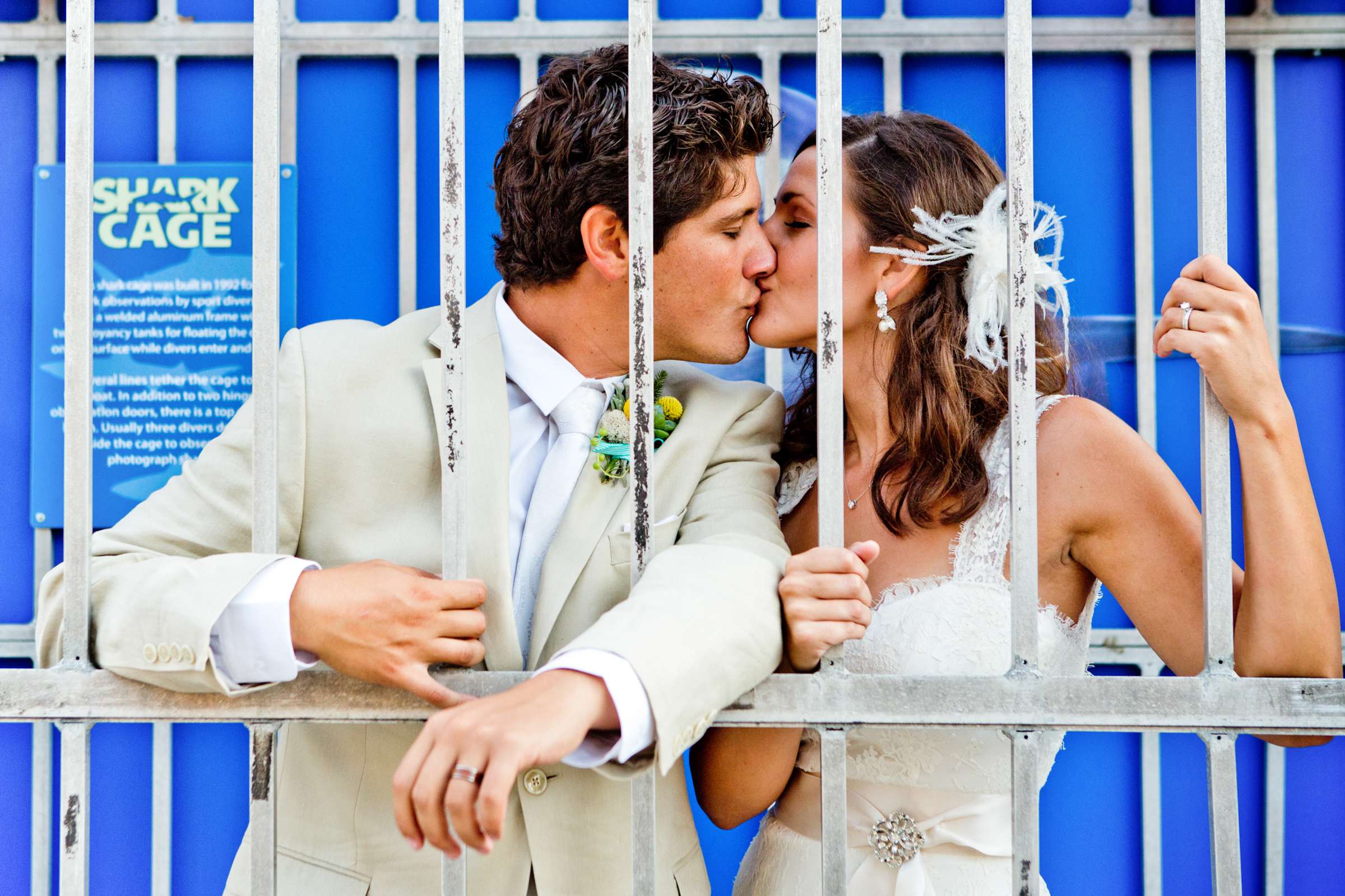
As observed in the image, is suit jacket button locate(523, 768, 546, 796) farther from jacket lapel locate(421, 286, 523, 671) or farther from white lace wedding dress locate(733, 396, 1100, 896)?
white lace wedding dress locate(733, 396, 1100, 896)

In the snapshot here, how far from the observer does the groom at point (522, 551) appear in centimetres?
117

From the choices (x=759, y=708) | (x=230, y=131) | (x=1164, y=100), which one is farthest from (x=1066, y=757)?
(x=230, y=131)

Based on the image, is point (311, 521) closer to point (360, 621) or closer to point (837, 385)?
point (360, 621)

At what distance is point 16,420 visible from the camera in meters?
2.92

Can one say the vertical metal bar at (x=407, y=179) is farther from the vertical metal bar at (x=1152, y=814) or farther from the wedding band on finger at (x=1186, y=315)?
the vertical metal bar at (x=1152, y=814)

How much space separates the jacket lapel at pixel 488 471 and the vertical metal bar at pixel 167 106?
167cm

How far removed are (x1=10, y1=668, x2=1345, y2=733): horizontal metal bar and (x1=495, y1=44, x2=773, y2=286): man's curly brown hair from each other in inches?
33.7

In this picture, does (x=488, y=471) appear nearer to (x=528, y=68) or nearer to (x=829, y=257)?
(x=829, y=257)

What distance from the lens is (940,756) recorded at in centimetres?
180

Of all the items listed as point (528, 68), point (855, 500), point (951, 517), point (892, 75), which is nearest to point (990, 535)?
point (951, 517)

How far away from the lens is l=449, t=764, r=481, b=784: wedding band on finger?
1.05m

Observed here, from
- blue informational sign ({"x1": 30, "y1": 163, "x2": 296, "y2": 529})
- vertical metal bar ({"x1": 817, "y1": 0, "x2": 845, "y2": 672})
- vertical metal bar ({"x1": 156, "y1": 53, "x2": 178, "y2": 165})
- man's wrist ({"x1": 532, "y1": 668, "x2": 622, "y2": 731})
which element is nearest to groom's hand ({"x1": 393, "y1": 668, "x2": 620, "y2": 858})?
man's wrist ({"x1": 532, "y1": 668, "x2": 622, "y2": 731})

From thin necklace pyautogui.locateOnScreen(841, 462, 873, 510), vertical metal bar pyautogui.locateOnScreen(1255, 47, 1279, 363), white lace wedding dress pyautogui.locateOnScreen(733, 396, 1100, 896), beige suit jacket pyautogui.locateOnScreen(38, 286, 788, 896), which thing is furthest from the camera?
vertical metal bar pyautogui.locateOnScreen(1255, 47, 1279, 363)

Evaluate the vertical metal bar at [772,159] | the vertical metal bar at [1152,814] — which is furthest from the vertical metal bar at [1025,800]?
the vertical metal bar at [1152,814]
